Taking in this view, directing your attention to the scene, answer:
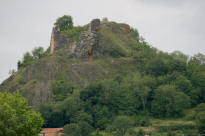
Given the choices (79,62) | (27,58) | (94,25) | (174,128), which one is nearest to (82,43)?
(79,62)

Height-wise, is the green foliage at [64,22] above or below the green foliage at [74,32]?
above

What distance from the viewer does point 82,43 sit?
105625mm

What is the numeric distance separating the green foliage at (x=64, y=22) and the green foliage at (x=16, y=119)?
213 ft

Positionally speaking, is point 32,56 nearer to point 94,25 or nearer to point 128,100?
point 94,25

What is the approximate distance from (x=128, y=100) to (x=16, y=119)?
3952 centimetres

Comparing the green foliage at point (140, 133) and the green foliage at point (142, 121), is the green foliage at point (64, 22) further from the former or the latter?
the green foliage at point (140, 133)

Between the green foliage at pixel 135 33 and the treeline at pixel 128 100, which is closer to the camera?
A: the treeline at pixel 128 100

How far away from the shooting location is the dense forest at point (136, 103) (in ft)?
242

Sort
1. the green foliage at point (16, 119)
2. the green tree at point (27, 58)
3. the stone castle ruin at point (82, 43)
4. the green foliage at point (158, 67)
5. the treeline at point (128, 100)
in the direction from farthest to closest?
1. the green tree at point (27, 58)
2. the stone castle ruin at point (82, 43)
3. the green foliage at point (158, 67)
4. the treeline at point (128, 100)
5. the green foliage at point (16, 119)

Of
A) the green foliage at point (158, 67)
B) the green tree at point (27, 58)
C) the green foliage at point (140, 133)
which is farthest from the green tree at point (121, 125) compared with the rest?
the green tree at point (27, 58)

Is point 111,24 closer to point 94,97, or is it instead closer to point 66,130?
point 94,97

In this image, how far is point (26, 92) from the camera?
304ft

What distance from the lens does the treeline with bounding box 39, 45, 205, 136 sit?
7975 centimetres

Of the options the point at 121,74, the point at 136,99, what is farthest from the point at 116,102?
the point at 121,74
